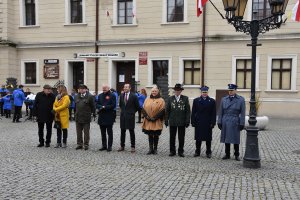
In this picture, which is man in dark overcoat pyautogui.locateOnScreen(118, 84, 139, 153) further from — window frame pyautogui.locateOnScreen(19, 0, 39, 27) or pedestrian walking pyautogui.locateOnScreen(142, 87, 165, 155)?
window frame pyautogui.locateOnScreen(19, 0, 39, 27)

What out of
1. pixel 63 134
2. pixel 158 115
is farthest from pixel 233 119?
pixel 63 134

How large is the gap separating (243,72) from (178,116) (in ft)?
42.8

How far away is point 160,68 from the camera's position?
2383 cm

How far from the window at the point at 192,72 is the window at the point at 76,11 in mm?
7587

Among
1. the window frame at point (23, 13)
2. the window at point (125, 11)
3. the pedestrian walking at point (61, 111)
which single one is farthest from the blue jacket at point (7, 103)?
the pedestrian walking at point (61, 111)

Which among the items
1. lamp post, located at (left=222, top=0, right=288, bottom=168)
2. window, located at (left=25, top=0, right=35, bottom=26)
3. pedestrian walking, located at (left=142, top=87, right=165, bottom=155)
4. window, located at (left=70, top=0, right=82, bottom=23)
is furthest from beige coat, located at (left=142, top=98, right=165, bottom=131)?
window, located at (left=25, top=0, right=35, bottom=26)

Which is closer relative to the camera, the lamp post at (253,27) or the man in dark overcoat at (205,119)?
the lamp post at (253,27)

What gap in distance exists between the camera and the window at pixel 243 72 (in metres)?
22.0

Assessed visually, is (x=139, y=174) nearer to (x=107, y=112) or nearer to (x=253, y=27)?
(x=107, y=112)

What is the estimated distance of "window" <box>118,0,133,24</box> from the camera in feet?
80.2

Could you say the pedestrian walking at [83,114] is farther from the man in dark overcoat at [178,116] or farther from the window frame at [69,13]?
the window frame at [69,13]

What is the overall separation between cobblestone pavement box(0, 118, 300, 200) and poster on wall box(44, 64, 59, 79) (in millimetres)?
14406

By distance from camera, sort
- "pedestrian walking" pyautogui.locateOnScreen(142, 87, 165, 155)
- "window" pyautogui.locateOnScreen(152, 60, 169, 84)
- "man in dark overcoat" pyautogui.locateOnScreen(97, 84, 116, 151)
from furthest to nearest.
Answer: "window" pyautogui.locateOnScreen(152, 60, 169, 84) < "man in dark overcoat" pyautogui.locateOnScreen(97, 84, 116, 151) < "pedestrian walking" pyautogui.locateOnScreen(142, 87, 165, 155)

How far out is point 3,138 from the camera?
1307 cm
